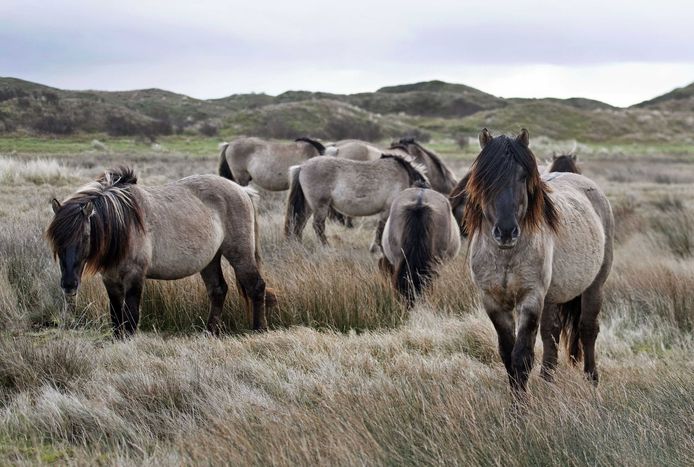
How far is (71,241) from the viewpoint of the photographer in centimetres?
557

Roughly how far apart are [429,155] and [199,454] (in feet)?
34.7

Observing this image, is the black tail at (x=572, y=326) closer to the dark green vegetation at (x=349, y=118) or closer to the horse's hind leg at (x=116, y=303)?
the horse's hind leg at (x=116, y=303)

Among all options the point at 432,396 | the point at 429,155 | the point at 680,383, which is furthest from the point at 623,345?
the point at 429,155

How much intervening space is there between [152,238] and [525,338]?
11.7ft

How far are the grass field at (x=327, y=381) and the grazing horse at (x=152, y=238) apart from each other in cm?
37

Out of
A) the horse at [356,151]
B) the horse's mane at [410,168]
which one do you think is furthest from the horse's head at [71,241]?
the horse at [356,151]

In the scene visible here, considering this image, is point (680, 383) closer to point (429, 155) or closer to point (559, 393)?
point (559, 393)

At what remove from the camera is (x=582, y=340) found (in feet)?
18.0

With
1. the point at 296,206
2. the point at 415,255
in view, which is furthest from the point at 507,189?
the point at 296,206

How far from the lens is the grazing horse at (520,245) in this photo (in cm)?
416

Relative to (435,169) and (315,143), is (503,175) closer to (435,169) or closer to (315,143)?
(435,169)

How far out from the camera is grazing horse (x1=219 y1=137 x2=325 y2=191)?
1625cm

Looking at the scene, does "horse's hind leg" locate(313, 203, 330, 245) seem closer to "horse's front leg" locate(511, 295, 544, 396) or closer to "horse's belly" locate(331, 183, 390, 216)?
"horse's belly" locate(331, 183, 390, 216)

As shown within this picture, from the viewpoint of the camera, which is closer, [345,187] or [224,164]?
[345,187]
